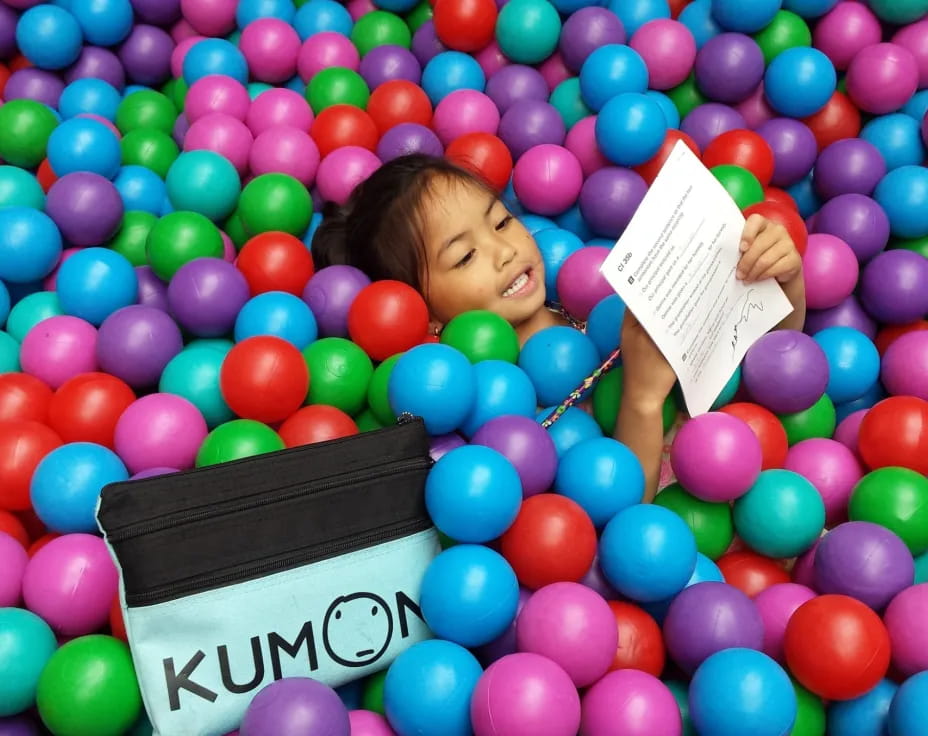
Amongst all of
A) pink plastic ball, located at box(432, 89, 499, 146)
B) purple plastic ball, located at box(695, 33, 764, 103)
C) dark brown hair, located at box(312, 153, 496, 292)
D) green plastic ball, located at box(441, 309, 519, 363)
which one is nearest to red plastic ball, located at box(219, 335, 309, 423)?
green plastic ball, located at box(441, 309, 519, 363)

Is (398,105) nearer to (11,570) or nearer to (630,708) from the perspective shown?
(11,570)

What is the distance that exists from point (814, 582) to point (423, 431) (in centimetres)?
61

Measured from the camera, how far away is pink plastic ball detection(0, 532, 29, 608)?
4.41 feet

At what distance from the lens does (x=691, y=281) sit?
1438mm

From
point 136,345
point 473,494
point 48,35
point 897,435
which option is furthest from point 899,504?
point 48,35

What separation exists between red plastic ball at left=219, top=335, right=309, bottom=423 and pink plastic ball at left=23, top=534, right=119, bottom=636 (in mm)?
318

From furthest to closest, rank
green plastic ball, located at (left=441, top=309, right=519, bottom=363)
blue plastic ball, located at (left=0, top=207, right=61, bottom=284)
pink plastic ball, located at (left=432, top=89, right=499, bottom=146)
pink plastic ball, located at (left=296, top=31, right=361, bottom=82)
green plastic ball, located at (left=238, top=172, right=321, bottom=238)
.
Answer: pink plastic ball, located at (left=296, top=31, right=361, bottom=82) → pink plastic ball, located at (left=432, top=89, right=499, bottom=146) → green plastic ball, located at (left=238, top=172, right=321, bottom=238) → blue plastic ball, located at (left=0, top=207, right=61, bottom=284) → green plastic ball, located at (left=441, top=309, right=519, bottom=363)

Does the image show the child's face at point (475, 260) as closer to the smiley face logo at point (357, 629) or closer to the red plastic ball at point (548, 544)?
the red plastic ball at point (548, 544)

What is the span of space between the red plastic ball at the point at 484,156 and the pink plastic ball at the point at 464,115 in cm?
8

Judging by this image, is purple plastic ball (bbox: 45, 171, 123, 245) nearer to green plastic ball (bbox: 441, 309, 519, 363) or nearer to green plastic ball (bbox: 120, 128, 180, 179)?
green plastic ball (bbox: 120, 128, 180, 179)

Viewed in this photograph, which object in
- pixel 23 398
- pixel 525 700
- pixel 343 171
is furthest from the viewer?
pixel 343 171

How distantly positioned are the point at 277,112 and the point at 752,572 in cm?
142

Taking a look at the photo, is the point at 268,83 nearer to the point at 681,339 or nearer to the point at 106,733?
the point at 681,339

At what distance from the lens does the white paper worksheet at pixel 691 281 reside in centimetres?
137
